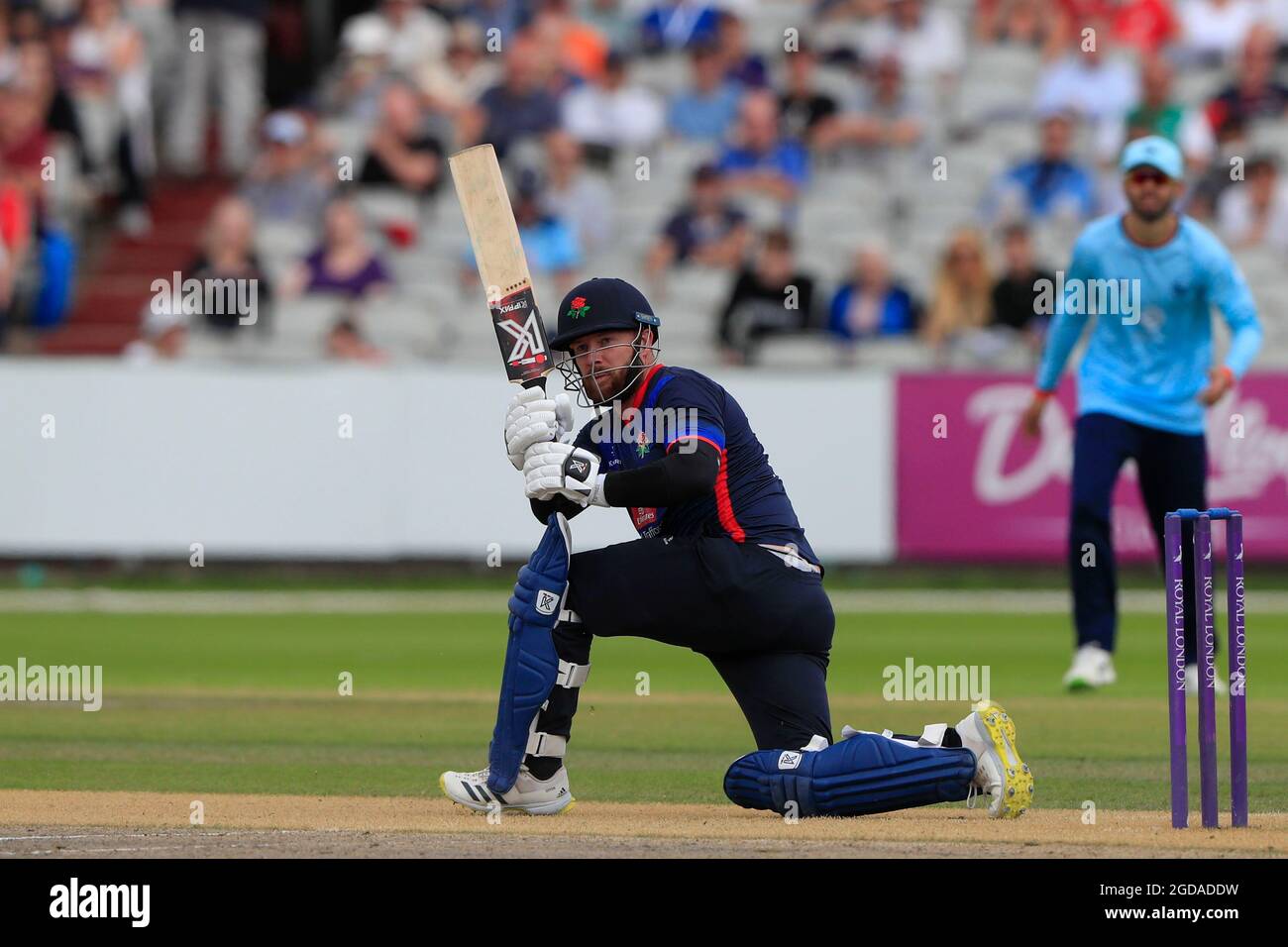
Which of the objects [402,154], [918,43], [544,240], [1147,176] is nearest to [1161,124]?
[918,43]

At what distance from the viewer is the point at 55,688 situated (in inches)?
431

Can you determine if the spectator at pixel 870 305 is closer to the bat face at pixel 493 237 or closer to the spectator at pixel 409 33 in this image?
the spectator at pixel 409 33

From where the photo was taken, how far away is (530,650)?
6887 millimetres

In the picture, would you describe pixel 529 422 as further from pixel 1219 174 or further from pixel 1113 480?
pixel 1219 174

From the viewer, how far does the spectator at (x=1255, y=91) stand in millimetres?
18812

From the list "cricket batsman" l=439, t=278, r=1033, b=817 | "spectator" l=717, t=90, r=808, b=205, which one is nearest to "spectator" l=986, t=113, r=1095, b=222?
"spectator" l=717, t=90, r=808, b=205

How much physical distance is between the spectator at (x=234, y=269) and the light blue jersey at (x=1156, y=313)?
9.08 meters

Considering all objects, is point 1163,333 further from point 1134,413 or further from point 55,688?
point 55,688

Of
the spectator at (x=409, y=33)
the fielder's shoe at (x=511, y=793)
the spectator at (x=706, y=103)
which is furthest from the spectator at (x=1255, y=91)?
the fielder's shoe at (x=511, y=793)

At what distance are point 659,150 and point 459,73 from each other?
2.27 meters

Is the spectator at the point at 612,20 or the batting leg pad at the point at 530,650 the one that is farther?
the spectator at the point at 612,20

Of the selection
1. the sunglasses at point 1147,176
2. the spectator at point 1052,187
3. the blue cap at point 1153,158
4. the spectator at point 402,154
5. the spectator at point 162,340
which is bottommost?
the spectator at point 162,340

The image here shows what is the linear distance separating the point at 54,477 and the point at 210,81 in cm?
601
